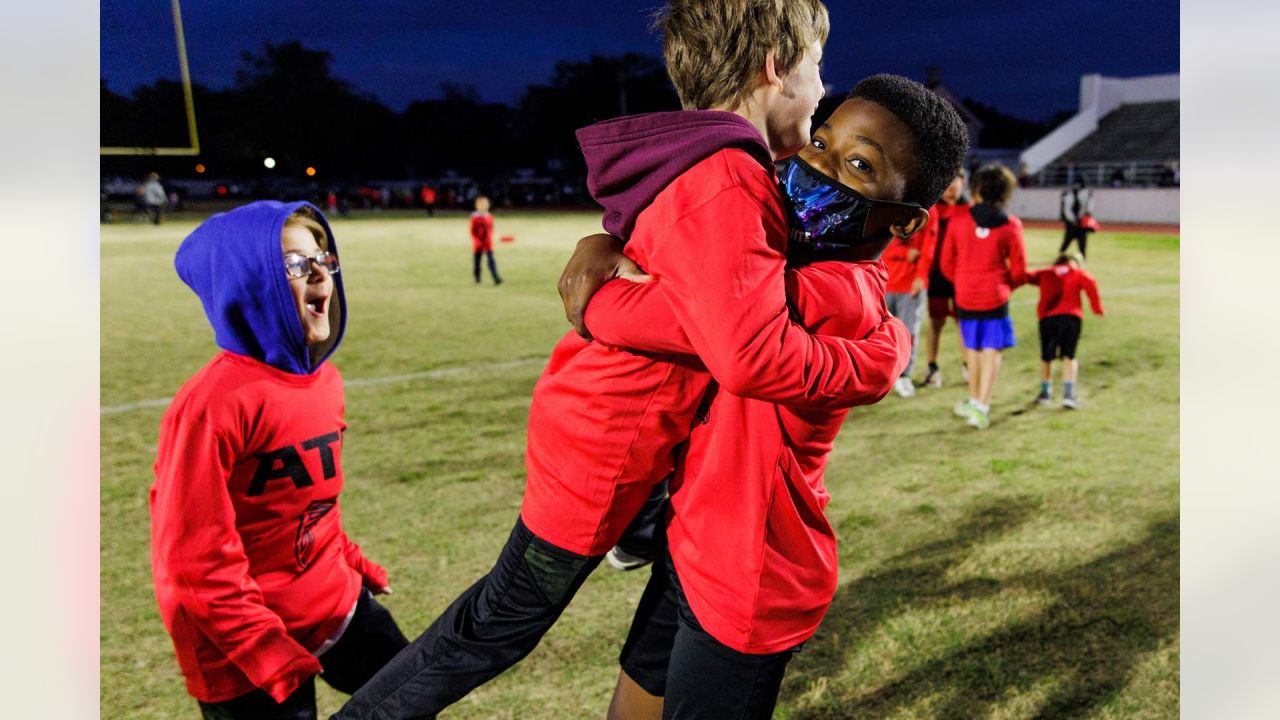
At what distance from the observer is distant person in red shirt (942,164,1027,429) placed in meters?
6.67

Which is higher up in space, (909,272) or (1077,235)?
(1077,235)

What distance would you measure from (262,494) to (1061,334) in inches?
260

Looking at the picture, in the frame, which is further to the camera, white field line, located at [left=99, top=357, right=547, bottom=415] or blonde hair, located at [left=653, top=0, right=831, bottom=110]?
white field line, located at [left=99, top=357, right=547, bottom=415]

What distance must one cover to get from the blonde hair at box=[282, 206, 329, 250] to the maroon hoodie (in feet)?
3.58

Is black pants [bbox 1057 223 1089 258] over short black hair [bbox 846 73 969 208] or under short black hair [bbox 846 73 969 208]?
over

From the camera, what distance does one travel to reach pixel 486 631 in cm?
188

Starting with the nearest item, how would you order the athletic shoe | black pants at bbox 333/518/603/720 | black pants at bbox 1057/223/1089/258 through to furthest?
black pants at bbox 333/518/603/720 < the athletic shoe < black pants at bbox 1057/223/1089/258

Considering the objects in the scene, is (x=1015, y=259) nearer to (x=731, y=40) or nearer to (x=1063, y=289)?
(x=1063, y=289)

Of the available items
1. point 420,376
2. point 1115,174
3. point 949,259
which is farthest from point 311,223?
point 1115,174

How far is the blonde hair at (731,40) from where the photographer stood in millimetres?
1647

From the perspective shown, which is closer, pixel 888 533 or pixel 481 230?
pixel 888 533

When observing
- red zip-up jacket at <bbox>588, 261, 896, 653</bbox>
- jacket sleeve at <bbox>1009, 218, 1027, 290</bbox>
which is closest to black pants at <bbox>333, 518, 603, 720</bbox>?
red zip-up jacket at <bbox>588, 261, 896, 653</bbox>

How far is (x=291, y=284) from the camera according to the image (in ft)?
7.53

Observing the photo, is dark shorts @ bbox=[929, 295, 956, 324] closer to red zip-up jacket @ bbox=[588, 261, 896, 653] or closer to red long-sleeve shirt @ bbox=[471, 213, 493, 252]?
red zip-up jacket @ bbox=[588, 261, 896, 653]
